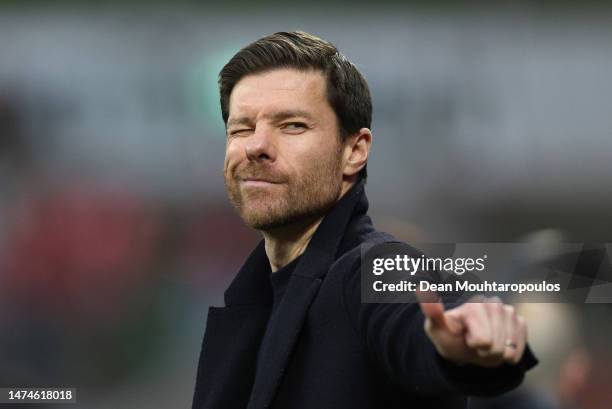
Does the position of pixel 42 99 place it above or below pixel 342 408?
above

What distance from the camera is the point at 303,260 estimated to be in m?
1.47

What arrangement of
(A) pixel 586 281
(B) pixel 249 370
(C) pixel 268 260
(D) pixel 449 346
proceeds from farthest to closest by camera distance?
(A) pixel 586 281, (C) pixel 268 260, (B) pixel 249 370, (D) pixel 449 346

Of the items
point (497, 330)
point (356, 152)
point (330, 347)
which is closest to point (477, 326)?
point (497, 330)

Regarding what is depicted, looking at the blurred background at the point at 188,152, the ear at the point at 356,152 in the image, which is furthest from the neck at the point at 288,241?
the blurred background at the point at 188,152

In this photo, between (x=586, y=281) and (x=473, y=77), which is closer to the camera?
(x=586, y=281)

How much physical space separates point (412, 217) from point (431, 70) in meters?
0.97

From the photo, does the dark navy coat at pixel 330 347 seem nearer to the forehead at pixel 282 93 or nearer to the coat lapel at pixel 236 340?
the coat lapel at pixel 236 340

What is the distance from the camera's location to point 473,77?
5.44 m

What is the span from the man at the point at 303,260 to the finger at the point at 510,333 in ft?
0.47

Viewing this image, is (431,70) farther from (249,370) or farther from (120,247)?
(249,370)


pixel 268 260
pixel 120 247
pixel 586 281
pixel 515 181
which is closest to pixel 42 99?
pixel 120 247

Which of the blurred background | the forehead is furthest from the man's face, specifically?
the blurred background

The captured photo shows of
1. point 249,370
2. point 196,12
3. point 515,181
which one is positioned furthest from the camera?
point 196,12

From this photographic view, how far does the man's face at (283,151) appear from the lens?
60.1 inches
